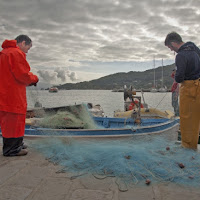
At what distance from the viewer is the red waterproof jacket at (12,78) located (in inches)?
147

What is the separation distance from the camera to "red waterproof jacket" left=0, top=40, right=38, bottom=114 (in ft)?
12.3

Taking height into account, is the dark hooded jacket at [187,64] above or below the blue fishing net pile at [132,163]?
above

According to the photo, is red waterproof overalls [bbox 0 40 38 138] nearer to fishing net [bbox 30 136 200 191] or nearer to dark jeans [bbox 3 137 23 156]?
dark jeans [bbox 3 137 23 156]

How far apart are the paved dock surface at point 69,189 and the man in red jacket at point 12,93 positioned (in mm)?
818

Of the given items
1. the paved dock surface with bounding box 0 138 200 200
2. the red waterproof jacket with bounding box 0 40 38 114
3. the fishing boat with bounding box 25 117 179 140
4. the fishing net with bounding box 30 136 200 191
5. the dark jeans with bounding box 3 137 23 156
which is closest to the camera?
the paved dock surface with bounding box 0 138 200 200

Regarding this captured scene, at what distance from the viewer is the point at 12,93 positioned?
12.3 feet

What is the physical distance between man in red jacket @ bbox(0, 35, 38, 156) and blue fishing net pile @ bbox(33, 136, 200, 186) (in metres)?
0.68

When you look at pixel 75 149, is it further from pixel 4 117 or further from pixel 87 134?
pixel 87 134

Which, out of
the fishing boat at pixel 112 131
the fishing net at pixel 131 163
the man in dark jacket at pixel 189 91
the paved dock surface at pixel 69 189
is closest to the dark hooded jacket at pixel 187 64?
the man in dark jacket at pixel 189 91

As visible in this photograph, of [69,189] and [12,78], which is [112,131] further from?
[69,189]

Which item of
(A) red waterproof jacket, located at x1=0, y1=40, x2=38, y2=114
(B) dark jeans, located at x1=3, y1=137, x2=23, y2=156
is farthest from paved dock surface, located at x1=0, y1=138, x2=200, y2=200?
(A) red waterproof jacket, located at x1=0, y1=40, x2=38, y2=114

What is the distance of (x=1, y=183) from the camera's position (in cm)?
271

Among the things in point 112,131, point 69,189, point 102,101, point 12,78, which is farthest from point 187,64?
point 102,101

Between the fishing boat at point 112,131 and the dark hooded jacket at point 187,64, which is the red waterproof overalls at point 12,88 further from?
the dark hooded jacket at point 187,64
